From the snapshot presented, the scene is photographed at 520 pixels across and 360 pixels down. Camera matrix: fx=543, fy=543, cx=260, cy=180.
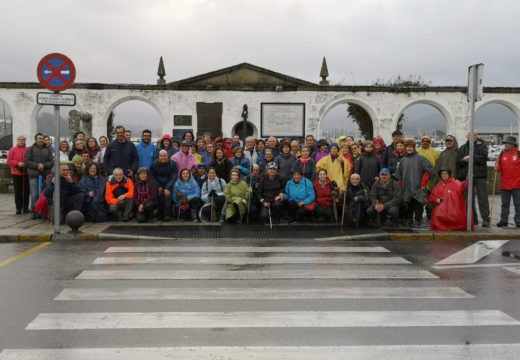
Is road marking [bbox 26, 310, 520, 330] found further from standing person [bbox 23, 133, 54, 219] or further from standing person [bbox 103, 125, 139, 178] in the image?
standing person [bbox 23, 133, 54, 219]

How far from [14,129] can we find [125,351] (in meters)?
16.4

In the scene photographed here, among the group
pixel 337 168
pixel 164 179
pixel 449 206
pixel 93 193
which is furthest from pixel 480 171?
pixel 93 193

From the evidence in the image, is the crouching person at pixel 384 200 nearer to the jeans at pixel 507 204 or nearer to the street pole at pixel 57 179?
the jeans at pixel 507 204

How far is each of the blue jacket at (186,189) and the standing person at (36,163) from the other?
3.04 m

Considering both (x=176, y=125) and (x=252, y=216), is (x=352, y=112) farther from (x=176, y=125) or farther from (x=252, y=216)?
(x=252, y=216)

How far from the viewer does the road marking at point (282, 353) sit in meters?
4.20

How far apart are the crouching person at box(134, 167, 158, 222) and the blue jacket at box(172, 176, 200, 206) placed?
1.44 ft

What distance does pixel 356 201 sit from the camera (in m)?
11.0

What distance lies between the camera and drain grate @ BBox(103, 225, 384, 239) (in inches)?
392

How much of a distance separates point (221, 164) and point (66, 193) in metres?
3.38

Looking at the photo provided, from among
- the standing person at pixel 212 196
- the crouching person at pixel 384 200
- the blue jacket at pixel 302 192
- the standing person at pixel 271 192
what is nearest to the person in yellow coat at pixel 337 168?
the blue jacket at pixel 302 192

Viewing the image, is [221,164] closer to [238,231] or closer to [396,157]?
[238,231]

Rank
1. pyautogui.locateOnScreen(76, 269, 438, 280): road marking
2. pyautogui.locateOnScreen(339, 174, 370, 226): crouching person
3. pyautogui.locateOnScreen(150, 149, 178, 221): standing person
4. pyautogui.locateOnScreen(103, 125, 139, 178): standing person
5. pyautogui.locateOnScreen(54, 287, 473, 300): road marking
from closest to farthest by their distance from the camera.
Result: pyautogui.locateOnScreen(54, 287, 473, 300): road marking → pyautogui.locateOnScreen(76, 269, 438, 280): road marking → pyautogui.locateOnScreen(339, 174, 370, 226): crouching person → pyautogui.locateOnScreen(150, 149, 178, 221): standing person → pyautogui.locateOnScreen(103, 125, 139, 178): standing person

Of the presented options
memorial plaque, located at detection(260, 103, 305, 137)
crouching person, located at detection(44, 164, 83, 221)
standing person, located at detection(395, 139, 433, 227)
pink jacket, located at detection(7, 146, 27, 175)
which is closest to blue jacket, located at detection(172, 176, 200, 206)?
crouching person, located at detection(44, 164, 83, 221)
